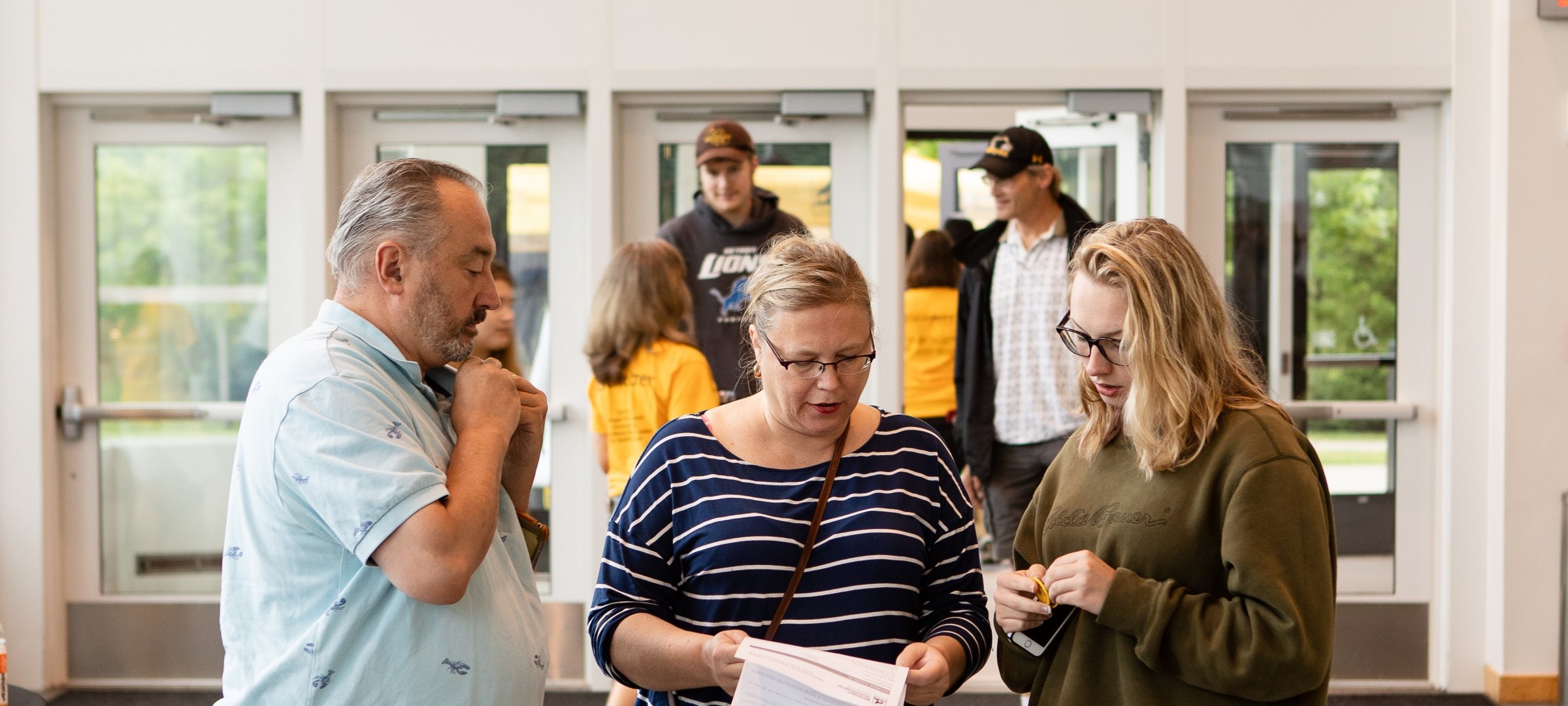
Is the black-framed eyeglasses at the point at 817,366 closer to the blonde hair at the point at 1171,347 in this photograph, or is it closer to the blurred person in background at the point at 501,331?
the blonde hair at the point at 1171,347

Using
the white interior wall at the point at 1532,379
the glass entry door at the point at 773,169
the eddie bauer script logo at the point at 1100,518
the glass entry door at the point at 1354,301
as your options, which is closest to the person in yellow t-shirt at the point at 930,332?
the glass entry door at the point at 773,169

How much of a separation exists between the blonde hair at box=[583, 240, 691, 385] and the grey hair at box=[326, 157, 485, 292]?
77.2 inches

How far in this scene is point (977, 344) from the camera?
440 cm

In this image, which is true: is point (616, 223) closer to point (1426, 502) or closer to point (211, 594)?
point (211, 594)

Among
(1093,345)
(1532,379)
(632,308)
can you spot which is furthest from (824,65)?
(1093,345)

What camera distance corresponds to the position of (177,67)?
4.57 meters

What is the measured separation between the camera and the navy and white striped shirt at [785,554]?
1.75 metres

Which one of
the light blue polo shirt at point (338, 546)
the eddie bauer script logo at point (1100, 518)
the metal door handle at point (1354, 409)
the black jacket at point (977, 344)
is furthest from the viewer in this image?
the metal door handle at point (1354, 409)

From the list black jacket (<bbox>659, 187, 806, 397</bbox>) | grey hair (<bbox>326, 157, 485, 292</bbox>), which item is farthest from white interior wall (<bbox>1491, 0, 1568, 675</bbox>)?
grey hair (<bbox>326, 157, 485, 292</bbox>)

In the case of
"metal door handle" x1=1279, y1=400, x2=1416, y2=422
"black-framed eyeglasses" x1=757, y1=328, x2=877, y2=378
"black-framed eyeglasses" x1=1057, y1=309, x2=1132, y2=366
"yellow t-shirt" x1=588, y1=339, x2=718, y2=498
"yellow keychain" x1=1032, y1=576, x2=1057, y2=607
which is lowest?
"yellow keychain" x1=1032, y1=576, x2=1057, y2=607

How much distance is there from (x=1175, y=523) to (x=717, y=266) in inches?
114

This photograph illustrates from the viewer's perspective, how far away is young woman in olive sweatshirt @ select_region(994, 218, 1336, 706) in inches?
63.8

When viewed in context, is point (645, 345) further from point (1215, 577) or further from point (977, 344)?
point (1215, 577)

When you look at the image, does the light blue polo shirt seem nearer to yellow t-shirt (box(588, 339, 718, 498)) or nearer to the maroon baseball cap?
yellow t-shirt (box(588, 339, 718, 498))
